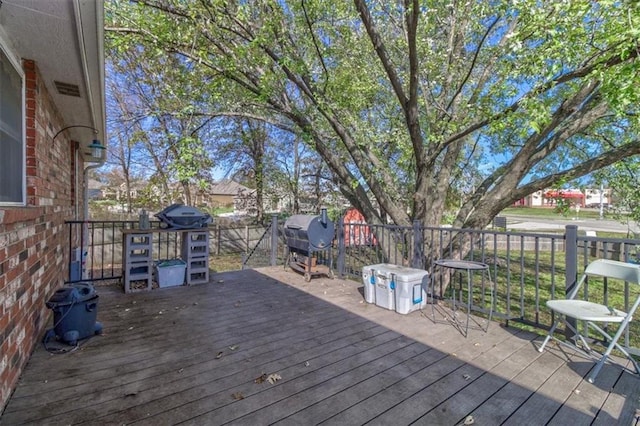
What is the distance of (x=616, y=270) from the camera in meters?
2.52

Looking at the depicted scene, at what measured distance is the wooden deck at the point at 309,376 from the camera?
1.87 metres

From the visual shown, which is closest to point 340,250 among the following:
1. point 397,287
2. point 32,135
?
point 397,287

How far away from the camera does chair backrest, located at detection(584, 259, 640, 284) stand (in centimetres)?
234

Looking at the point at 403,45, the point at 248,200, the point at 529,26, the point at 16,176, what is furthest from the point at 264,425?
the point at 248,200

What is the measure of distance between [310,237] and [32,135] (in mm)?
3429

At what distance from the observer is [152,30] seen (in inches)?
197

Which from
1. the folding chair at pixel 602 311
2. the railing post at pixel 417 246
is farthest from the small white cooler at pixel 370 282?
the folding chair at pixel 602 311

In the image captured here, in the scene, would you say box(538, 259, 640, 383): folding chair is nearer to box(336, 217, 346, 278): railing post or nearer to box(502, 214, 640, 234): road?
box(336, 217, 346, 278): railing post

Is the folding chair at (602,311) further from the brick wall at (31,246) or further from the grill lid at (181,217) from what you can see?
the grill lid at (181,217)

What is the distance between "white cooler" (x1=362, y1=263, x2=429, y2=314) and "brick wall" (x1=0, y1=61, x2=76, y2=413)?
3217 mm

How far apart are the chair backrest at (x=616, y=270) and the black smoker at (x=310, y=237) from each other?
330cm

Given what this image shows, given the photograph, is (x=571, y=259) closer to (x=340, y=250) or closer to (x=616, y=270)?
(x=616, y=270)

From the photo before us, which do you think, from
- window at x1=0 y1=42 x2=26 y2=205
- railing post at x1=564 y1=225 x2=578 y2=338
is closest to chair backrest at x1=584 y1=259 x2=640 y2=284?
railing post at x1=564 y1=225 x2=578 y2=338

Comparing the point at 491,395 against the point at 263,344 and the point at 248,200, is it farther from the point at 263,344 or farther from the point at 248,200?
the point at 248,200
